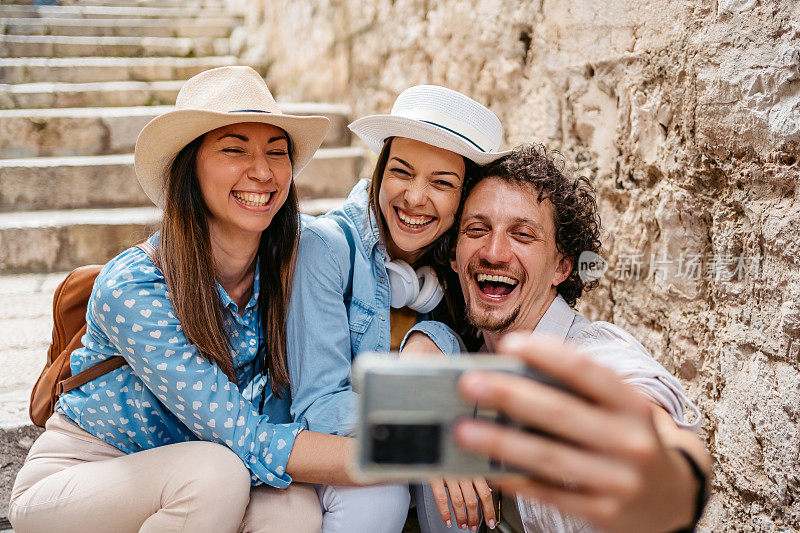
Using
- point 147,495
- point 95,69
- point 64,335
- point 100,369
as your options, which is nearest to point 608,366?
point 147,495

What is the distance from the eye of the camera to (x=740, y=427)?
186 centimetres

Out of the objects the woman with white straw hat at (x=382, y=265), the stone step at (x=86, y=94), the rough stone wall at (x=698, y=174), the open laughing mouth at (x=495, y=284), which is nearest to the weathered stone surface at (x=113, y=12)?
the stone step at (x=86, y=94)

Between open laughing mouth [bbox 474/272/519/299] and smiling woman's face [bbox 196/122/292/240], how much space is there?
0.66 m

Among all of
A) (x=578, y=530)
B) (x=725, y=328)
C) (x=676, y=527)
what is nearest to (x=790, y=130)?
(x=725, y=328)

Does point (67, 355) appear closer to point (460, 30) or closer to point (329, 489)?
point (329, 489)

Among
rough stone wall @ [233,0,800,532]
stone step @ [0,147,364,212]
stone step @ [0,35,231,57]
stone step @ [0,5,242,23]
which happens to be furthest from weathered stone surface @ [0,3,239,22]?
rough stone wall @ [233,0,800,532]

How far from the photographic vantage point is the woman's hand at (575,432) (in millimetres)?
686

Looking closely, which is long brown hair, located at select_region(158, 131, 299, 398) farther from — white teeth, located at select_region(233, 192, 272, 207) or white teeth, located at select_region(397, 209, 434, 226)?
white teeth, located at select_region(397, 209, 434, 226)

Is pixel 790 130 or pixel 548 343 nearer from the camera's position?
pixel 548 343

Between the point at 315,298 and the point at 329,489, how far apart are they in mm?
556

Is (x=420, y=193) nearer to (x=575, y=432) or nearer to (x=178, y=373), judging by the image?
(x=178, y=373)

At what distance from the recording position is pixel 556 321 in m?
1.91

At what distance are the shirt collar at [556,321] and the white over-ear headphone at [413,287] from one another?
385 mm

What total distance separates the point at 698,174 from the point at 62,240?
11.0ft
